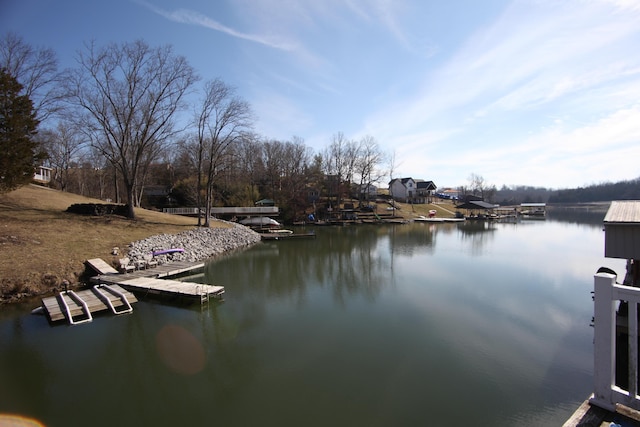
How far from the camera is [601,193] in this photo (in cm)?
14538

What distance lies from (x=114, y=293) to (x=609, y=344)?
15.3 m

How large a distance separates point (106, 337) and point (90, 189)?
64.2 m

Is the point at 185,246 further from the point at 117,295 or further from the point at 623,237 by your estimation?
the point at 623,237

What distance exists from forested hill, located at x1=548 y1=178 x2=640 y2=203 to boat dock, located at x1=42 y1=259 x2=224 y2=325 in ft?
513

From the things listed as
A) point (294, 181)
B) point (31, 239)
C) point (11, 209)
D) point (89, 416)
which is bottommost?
point (89, 416)

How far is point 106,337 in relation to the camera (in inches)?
419

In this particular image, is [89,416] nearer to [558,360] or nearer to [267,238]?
[558,360]

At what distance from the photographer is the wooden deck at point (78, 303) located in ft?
38.3

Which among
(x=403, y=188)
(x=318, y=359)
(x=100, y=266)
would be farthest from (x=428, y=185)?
(x=318, y=359)

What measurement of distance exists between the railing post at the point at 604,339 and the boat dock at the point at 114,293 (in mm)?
12605

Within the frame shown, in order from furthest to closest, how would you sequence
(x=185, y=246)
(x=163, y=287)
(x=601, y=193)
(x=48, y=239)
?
(x=601, y=193), (x=185, y=246), (x=48, y=239), (x=163, y=287)

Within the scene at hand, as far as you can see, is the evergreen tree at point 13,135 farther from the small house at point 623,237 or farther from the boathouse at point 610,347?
the small house at point 623,237

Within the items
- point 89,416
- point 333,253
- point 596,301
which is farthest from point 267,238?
point 596,301

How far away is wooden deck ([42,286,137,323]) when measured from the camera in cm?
1167
